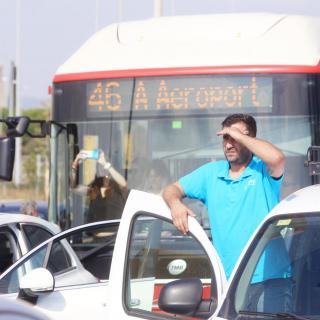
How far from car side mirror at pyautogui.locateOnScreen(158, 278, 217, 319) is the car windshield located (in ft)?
0.48

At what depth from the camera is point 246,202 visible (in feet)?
19.4

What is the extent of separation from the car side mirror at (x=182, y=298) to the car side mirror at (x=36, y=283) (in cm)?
138

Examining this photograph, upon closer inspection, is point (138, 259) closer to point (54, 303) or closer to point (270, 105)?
point (54, 303)

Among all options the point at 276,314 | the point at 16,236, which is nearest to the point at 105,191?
the point at 16,236

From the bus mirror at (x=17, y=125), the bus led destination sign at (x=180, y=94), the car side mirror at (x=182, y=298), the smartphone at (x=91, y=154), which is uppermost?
the bus led destination sign at (x=180, y=94)

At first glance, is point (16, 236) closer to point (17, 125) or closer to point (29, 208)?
point (17, 125)

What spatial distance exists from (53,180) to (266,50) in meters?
2.72

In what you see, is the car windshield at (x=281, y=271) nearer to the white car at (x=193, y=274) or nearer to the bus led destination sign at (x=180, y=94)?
the white car at (x=193, y=274)

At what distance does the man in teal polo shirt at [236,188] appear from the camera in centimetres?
584

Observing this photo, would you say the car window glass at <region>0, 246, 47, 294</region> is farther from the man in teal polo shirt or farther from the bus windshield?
the bus windshield

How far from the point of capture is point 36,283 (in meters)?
6.35

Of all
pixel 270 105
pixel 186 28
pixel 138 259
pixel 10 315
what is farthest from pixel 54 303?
pixel 186 28

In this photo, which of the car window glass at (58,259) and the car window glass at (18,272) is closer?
the car window glass at (18,272)

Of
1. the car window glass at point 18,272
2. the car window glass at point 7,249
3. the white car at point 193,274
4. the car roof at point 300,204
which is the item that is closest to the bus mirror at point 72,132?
the car window glass at point 7,249
